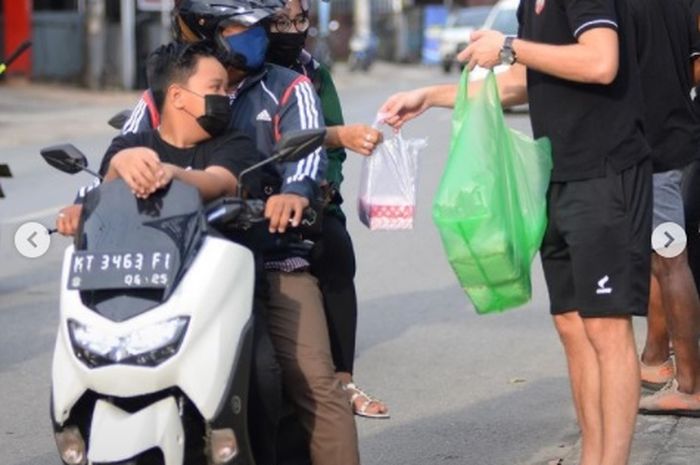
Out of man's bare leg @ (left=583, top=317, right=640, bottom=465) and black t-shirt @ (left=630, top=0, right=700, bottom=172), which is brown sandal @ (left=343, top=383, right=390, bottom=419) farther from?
black t-shirt @ (left=630, top=0, right=700, bottom=172)

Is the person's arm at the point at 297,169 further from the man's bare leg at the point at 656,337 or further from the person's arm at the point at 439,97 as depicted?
the man's bare leg at the point at 656,337

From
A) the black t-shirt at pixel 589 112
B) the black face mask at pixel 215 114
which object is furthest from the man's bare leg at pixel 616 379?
the black face mask at pixel 215 114

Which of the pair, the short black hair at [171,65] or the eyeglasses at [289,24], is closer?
the short black hair at [171,65]

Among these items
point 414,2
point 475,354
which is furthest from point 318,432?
point 414,2

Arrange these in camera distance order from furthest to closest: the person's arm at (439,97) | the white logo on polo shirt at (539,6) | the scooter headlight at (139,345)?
the person's arm at (439,97) → the white logo on polo shirt at (539,6) → the scooter headlight at (139,345)

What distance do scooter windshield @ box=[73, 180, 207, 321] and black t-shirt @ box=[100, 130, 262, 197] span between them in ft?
1.03

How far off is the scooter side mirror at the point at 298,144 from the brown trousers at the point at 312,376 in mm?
Result: 528

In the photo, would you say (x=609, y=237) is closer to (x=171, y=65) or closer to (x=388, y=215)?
(x=388, y=215)

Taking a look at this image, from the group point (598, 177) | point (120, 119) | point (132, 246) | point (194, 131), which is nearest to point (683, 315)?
point (598, 177)

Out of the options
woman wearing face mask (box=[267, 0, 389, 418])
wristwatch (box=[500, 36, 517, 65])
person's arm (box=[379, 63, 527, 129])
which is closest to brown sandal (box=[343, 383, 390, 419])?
woman wearing face mask (box=[267, 0, 389, 418])

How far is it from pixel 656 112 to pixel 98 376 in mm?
2898

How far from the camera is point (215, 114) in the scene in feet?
15.0

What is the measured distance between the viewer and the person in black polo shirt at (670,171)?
6188 mm

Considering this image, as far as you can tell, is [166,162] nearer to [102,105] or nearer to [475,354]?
[475,354]
